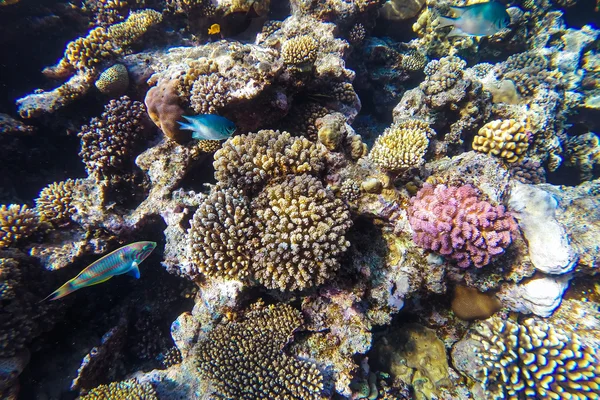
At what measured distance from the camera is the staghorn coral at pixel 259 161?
379 centimetres

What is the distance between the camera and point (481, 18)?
14.7ft

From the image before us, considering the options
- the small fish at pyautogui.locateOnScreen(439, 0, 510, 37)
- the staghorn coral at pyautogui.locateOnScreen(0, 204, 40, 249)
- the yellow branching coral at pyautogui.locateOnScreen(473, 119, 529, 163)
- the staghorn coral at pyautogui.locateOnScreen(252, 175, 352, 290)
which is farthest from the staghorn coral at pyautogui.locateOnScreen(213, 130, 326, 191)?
the yellow branching coral at pyautogui.locateOnScreen(473, 119, 529, 163)

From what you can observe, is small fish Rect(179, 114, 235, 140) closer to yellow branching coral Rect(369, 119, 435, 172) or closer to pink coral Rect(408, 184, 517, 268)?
yellow branching coral Rect(369, 119, 435, 172)

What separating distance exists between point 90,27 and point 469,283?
1088 cm

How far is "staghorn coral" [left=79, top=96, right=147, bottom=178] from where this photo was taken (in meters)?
4.90

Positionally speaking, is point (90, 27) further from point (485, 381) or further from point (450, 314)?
point (485, 381)

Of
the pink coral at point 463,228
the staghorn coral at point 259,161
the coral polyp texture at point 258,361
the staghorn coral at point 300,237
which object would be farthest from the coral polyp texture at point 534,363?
the staghorn coral at point 259,161

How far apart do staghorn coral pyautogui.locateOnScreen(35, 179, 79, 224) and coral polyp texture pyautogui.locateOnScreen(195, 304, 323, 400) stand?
3.37m

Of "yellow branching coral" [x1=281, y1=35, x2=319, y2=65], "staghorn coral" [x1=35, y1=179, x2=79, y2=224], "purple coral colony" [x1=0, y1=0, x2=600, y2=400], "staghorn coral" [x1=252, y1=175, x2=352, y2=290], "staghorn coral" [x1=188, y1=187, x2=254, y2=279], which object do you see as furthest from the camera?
"staghorn coral" [x1=35, y1=179, x2=79, y2=224]

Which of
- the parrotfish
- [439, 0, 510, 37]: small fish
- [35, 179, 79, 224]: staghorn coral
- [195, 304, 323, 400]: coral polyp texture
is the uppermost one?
[439, 0, 510, 37]: small fish

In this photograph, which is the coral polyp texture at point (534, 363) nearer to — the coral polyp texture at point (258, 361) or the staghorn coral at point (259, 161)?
the coral polyp texture at point (258, 361)

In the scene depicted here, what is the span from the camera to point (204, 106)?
13.9ft

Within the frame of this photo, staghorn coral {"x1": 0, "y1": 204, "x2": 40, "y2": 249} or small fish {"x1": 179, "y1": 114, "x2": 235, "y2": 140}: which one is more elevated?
small fish {"x1": 179, "y1": 114, "x2": 235, "y2": 140}

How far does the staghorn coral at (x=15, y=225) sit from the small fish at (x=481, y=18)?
766 cm
